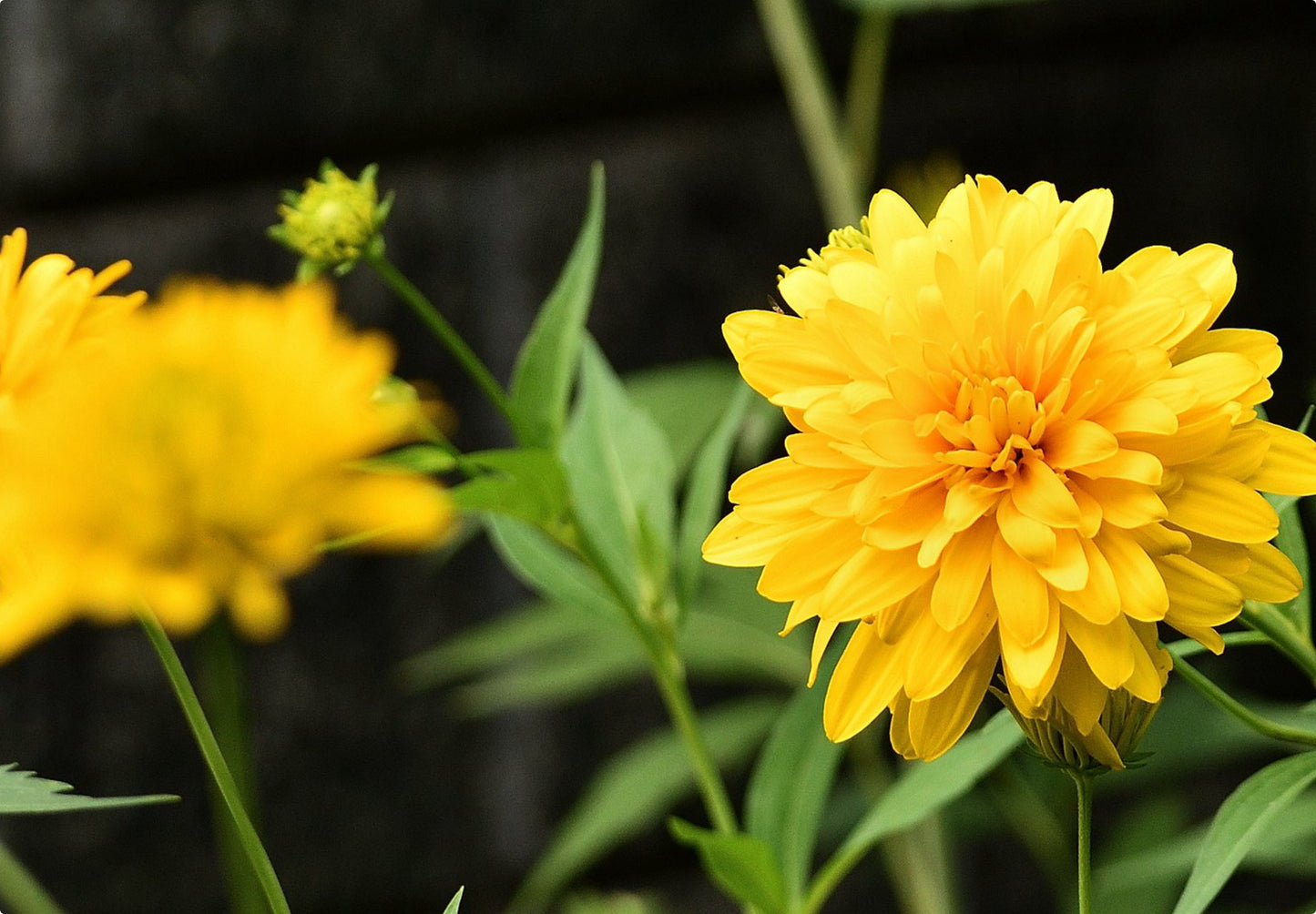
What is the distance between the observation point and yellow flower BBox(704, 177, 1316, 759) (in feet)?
0.45

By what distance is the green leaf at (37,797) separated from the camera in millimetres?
136

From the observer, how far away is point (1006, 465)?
15cm

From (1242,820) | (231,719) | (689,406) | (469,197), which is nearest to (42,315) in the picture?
(231,719)

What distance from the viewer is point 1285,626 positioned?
7.0 inches

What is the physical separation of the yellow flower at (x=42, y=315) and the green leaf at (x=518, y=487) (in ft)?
0.23

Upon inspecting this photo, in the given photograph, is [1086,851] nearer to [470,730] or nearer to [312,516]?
[312,516]

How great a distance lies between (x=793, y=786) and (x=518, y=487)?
0.32 feet

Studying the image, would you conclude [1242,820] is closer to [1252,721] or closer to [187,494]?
[1252,721]

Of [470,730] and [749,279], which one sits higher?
[749,279]

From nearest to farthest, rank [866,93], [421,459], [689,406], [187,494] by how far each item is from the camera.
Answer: [187,494]
[421,459]
[689,406]
[866,93]

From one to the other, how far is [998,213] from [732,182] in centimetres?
40

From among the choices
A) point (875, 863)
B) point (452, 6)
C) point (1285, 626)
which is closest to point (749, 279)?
point (452, 6)

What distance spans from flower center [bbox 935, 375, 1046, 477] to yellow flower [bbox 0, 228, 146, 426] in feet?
0.31

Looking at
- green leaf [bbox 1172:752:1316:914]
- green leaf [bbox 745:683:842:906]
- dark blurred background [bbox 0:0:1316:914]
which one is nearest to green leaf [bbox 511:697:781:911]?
dark blurred background [bbox 0:0:1316:914]
